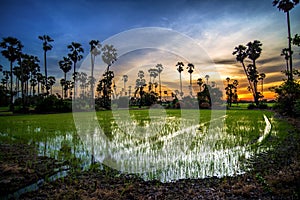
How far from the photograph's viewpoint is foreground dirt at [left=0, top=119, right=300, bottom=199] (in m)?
4.06

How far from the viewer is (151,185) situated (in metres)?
4.68

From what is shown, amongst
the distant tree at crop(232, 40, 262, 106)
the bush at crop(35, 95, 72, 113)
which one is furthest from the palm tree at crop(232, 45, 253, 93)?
the bush at crop(35, 95, 72, 113)

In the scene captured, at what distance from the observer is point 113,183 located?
15.7 ft

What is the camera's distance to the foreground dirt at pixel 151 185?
4.06 meters

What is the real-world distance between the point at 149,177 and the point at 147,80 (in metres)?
79.9

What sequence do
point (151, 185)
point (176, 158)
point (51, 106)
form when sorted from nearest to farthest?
point (151, 185) < point (176, 158) < point (51, 106)

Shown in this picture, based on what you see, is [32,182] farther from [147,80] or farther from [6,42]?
[147,80]

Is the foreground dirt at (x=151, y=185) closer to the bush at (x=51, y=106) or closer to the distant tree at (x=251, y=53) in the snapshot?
the bush at (x=51, y=106)

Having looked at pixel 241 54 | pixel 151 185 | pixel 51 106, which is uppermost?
pixel 241 54

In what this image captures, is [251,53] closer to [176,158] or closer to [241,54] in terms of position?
[241,54]

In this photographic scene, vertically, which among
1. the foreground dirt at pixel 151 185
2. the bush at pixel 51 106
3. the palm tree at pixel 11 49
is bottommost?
the foreground dirt at pixel 151 185

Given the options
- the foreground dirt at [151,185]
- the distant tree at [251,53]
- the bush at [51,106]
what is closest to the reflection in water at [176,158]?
the foreground dirt at [151,185]

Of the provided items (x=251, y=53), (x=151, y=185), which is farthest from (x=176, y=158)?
(x=251, y=53)

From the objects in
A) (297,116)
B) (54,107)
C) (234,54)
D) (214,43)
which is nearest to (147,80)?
(234,54)
